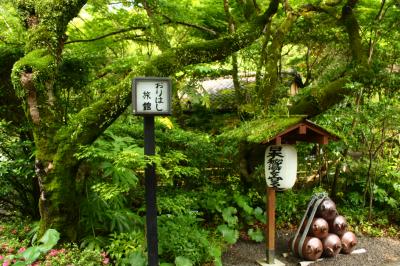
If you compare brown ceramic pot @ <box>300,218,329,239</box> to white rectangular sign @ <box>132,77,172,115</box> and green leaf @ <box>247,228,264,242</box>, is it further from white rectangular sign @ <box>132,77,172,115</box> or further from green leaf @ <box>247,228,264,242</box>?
Result: white rectangular sign @ <box>132,77,172,115</box>

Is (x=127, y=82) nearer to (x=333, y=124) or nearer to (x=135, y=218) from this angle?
(x=135, y=218)

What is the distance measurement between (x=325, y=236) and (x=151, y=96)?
4027 millimetres

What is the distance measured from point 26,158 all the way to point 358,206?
7106 mm

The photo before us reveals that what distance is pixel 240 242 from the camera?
23.5ft

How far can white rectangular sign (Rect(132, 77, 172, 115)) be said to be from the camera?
4195 mm

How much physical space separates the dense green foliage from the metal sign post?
22cm

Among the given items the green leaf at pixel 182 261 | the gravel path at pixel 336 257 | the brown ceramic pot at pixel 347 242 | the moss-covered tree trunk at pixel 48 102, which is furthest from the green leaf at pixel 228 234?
the moss-covered tree trunk at pixel 48 102

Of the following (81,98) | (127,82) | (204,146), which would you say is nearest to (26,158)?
(81,98)

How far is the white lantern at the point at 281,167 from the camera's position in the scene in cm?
588

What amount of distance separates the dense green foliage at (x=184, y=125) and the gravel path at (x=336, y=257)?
1.01ft

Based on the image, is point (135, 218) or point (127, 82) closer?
point (127, 82)

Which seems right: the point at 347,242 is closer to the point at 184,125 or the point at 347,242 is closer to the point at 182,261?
the point at 182,261

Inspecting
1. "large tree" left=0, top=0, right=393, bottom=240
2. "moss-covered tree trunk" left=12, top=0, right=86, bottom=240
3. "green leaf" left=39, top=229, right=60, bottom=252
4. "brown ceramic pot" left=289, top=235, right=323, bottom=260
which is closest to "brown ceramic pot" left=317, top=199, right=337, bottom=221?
"brown ceramic pot" left=289, top=235, right=323, bottom=260

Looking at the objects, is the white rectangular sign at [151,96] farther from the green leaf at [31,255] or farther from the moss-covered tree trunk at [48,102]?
the green leaf at [31,255]
